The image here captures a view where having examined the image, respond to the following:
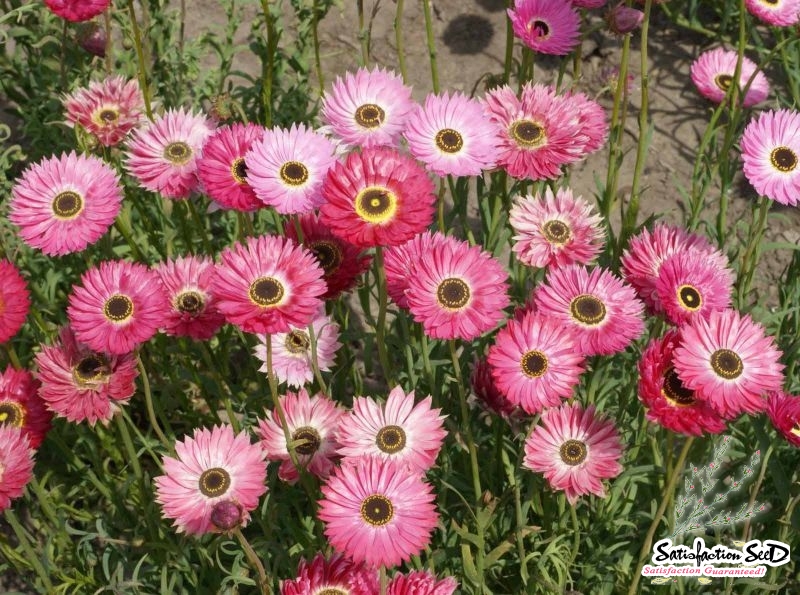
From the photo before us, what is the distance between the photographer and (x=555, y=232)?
2.38 m

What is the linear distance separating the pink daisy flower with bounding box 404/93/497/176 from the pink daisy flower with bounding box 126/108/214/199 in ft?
2.09

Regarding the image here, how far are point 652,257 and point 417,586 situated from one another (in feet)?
3.39

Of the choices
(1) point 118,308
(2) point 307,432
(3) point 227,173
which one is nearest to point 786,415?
(2) point 307,432

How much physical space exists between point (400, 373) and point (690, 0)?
9.63ft

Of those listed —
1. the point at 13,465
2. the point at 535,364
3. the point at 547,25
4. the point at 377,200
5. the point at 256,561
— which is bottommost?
the point at 256,561

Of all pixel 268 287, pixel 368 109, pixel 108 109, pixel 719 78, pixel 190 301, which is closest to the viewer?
pixel 268 287

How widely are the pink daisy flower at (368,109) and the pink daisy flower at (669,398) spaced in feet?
3.08

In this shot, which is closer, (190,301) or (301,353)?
(190,301)

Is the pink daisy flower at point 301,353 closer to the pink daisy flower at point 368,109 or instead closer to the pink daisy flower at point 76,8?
the pink daisy flower at point 368,109

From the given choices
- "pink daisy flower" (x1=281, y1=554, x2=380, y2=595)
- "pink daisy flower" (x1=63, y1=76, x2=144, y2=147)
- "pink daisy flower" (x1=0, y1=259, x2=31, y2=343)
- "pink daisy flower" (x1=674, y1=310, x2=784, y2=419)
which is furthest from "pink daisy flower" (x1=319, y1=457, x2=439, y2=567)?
"pink daisy flower" (x1=63, y1=76, x2=144, y2=147)

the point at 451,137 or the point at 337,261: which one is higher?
the point at 451,137

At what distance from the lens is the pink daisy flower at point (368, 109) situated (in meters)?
2.44

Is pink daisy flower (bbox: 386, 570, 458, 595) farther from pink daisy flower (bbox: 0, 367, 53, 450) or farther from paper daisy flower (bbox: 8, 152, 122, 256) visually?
paper daisy flower (bbox: 8, 152, 122, 256)

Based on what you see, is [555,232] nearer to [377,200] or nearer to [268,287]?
[377,200]
